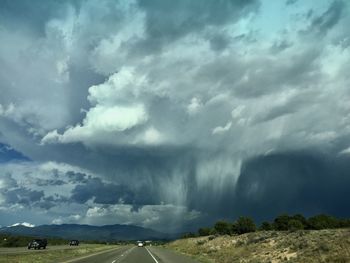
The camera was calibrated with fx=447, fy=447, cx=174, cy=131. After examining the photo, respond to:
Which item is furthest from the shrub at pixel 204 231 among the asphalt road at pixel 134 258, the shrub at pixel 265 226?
the asphalt road at pixel 134 258

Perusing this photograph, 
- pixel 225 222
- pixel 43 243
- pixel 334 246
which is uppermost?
pixel 225 222

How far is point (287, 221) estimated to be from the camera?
110m

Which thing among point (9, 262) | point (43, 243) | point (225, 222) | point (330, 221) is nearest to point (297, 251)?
point (9, 262)

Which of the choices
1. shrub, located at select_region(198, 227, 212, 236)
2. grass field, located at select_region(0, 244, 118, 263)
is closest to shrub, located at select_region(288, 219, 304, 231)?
grass field, located at select_region(0, 244, 118, 263)

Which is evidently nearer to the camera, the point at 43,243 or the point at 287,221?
the point at 43,243

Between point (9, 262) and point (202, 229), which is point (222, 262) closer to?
point (9, 262)

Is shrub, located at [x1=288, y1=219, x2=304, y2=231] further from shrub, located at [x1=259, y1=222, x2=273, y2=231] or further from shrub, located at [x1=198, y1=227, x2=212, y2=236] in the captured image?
shrub, located at [x1=198, y1=227, x2=212, y2=236]

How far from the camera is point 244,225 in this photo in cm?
10956

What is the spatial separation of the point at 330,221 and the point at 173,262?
66776mm

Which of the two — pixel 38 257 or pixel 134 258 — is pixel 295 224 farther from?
pixel 38 257

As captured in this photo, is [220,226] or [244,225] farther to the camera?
[220,226]

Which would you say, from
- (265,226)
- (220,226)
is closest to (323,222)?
(265,226)

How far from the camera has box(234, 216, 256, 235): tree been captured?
108 m

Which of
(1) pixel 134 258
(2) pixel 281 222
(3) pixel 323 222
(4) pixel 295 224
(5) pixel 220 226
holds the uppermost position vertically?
(5) pixel 220 226
